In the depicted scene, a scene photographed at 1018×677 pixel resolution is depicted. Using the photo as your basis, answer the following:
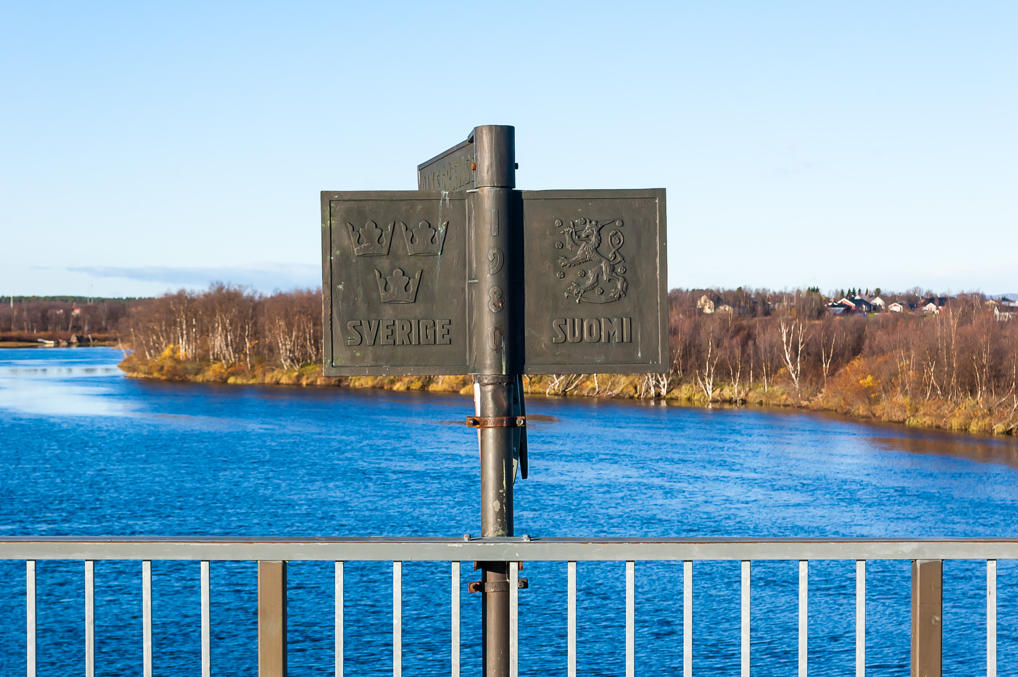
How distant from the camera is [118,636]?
1884 centimetres

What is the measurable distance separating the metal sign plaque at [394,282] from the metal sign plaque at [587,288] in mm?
277

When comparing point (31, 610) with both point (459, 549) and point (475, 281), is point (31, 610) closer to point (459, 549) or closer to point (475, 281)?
point (459, 549)

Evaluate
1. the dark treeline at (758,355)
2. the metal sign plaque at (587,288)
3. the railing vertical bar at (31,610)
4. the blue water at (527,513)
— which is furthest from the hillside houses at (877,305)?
the railing vertical bar at (31,610)

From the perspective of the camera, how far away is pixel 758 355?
6612 centimetres

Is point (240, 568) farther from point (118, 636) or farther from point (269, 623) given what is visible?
point (269, 623)

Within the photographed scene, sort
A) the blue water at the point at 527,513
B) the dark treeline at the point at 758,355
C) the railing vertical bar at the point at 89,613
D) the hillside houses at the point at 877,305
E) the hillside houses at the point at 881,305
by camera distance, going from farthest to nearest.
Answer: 1. the hillside houses at the point at 877,305
2. the hillside houses at the point at 881,305
3. the dark treeline at the point at 758,355
4. the blue water at the point at 527,513
5. the railing vertical bar at the point at 89,613

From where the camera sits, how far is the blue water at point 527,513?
18.7 m

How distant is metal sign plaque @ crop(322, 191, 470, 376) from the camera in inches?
157

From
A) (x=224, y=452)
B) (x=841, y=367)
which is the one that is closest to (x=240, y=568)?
(x=224, y=452)

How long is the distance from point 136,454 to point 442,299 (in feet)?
135

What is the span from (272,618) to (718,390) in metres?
60.9

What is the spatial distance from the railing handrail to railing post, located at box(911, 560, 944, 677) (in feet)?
0.17

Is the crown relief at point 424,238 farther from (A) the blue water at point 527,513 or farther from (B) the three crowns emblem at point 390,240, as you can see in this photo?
(A) the blue water at point 527,513

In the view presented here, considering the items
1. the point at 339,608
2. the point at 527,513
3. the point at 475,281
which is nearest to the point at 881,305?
the point at 527,513
